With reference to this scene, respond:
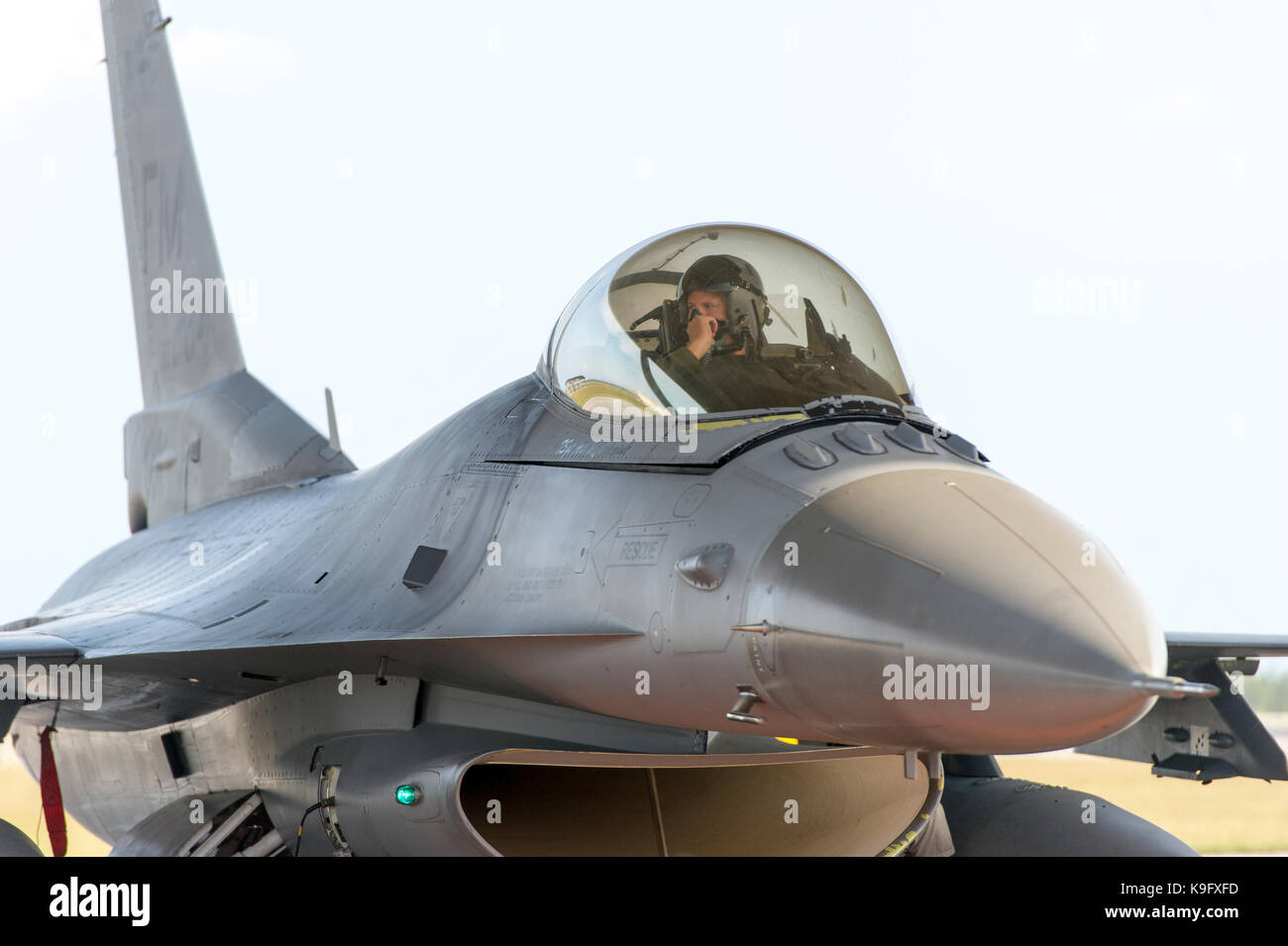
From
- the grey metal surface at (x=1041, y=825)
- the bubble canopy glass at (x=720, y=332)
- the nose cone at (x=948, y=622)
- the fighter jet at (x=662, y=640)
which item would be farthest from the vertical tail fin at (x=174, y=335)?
the nose cone at (x=948, y=622)

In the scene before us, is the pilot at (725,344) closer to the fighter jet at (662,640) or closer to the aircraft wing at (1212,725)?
the fighter jet at (662,640)

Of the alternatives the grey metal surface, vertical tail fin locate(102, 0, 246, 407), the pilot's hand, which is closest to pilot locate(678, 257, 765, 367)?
the pilot's hand

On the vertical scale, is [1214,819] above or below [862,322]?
below

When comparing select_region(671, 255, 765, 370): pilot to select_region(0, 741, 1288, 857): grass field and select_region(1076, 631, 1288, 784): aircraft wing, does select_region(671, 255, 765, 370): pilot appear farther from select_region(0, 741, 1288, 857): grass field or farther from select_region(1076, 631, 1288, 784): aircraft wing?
select_region(0, 741, 1288, 857): grass field

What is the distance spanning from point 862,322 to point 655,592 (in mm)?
1476

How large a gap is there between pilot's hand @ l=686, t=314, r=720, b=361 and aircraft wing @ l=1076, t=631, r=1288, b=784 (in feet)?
10.6

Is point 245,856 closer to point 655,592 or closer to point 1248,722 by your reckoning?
point 655,592

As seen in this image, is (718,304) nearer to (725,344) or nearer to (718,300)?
(718,300)

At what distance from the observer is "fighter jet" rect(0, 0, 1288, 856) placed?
3281mm

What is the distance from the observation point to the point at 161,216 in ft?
32.0

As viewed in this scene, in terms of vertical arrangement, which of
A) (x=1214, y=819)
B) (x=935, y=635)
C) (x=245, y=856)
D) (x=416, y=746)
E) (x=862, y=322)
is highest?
(x=862, y=322)

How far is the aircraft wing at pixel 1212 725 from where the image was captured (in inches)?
254

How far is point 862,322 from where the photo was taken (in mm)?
4723
